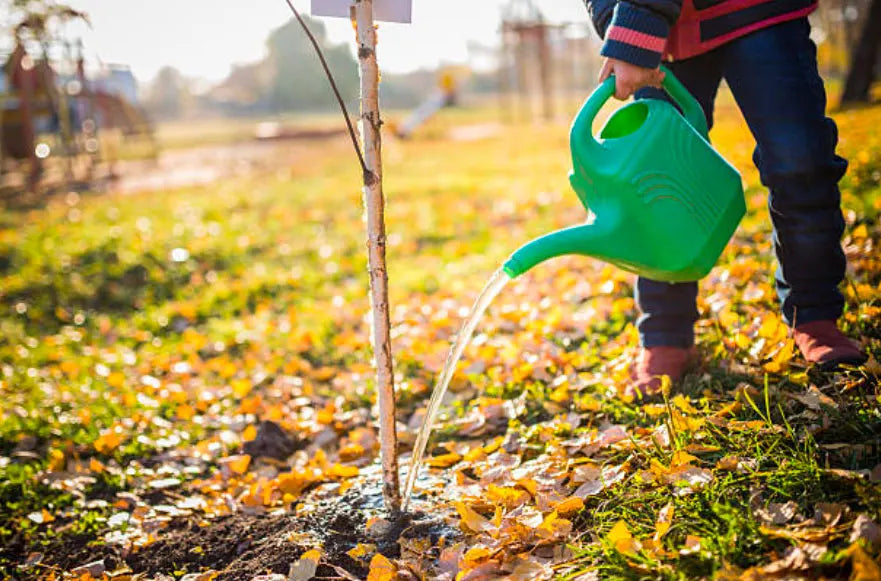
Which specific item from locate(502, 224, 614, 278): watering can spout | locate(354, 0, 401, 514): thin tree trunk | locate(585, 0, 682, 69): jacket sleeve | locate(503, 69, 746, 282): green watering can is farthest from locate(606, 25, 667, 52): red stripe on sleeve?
locate(354, 0, 401, 514): thin tree trunk

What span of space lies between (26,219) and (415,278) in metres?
4.65

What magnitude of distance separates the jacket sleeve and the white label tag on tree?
0.49 meters

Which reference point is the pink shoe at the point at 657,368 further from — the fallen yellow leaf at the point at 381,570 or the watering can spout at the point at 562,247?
the fallen yellow leaf at the point at 381,570

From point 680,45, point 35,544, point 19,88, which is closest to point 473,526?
point 35,544

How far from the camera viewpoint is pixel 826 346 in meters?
1.86

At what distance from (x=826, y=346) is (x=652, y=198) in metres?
0.71

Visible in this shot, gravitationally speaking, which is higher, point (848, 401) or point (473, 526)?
point (848, 401)

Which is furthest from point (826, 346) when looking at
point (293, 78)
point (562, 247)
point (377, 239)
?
point (293, 78)

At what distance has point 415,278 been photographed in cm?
421

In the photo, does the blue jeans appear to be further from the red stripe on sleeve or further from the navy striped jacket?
the red stripe on sleeve

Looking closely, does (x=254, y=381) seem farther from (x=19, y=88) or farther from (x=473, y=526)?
(x=19, y=88)

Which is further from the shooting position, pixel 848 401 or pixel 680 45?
pixel 680 45

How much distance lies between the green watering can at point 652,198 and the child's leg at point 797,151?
257 mm

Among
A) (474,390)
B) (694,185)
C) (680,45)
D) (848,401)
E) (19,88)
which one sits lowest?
(474,390)
